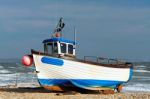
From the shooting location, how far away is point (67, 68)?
2386 centimetres

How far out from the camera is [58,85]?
2445 centimetres

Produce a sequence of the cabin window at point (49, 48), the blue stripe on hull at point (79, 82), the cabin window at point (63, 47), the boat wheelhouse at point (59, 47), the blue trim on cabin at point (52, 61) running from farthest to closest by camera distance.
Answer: the cabin window at point (49, 48) → the cabin window at point (63, 47) → the boat wheelhouse at point (59, 47) → the blue stripe on hull at point (79, 82) → the blue trim on cabin at point (52, 61)

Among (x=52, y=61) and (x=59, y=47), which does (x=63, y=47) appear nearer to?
(x=59, y=47)

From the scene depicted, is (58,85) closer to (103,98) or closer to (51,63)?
(51,63)

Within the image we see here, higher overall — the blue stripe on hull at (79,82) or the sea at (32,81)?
the blue stripe on hull at (79,82)

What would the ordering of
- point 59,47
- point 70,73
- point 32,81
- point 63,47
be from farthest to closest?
point 32,81 < point 63,47 < point 59,47 < point 70,73

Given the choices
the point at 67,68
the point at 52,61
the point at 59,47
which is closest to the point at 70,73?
the point at 67,68

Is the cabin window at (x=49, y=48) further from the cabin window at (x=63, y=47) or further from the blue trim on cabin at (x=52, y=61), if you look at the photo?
the blue trim on cabin at (x=52, y=61)

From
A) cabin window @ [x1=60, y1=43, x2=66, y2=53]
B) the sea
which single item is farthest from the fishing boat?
the sea

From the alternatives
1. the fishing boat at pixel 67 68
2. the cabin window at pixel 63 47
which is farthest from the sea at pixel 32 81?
the cabin window at pixel 63 47

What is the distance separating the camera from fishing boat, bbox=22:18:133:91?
78.5 feet

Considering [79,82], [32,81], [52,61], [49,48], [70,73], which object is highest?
[49,48]

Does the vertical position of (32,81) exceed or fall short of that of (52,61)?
it falls short

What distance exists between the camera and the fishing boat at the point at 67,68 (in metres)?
23.9
